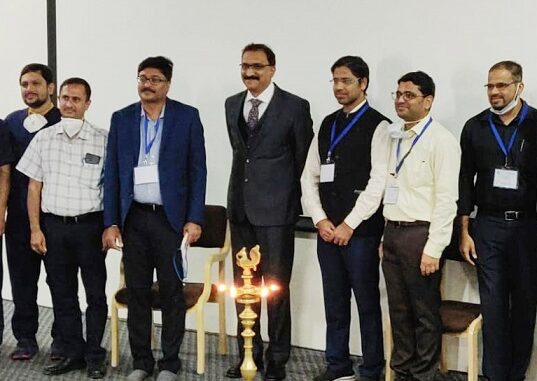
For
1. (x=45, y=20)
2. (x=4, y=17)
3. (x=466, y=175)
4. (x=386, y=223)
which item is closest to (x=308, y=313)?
(x=386, y=223)

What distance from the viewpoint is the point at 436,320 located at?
3596mm

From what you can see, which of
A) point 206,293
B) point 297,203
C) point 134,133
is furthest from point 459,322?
point 134,133

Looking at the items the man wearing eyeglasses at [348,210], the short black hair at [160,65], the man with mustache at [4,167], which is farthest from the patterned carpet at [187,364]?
the short black hair at [160,65]

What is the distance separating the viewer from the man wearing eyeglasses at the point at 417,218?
3.50 metres

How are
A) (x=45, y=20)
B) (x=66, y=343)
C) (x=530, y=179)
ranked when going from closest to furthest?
(x=530, y=179)
(x=66, y=343)
(x=45, y=20)

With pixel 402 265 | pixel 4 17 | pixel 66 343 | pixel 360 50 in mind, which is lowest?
pixel 66 343

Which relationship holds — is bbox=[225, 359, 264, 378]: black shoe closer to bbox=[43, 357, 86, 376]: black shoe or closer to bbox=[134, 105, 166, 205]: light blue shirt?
bbox=[43, 357, 86, 376]: black shoe

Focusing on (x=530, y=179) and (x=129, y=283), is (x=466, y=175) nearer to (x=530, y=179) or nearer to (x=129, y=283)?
(x=530, y=179)

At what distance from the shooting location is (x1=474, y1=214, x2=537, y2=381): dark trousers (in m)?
3.53

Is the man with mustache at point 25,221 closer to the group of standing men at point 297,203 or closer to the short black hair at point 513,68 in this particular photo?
the group of standing men at point 297,203

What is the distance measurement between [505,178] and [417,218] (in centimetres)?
42

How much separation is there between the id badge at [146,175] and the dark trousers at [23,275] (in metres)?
0.81

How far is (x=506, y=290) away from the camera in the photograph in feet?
11.8

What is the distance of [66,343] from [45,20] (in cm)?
237
